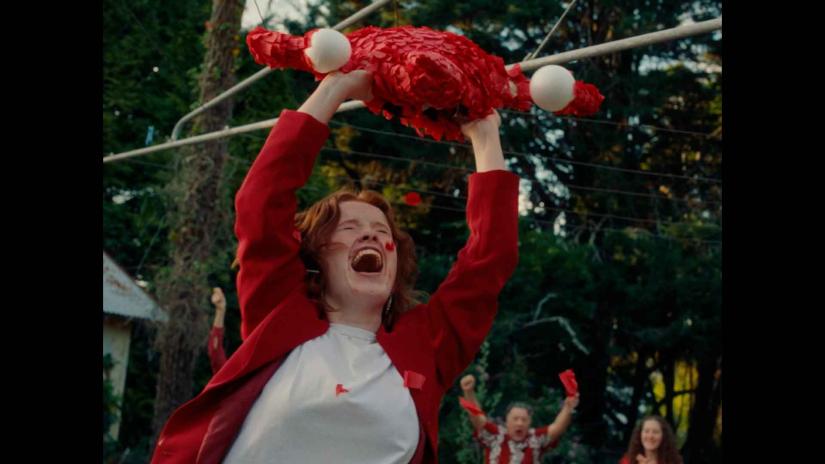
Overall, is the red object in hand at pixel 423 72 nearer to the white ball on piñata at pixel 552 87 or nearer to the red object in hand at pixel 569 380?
the white ball on piñata at pixel 552 87

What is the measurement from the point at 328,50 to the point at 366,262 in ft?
1.65

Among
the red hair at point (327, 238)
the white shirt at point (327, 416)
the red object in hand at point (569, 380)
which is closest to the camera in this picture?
the white shirt at point (327, 416)

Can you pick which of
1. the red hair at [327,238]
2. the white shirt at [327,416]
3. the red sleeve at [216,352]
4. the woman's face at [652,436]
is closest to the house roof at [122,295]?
the red sleeve at [216,352]

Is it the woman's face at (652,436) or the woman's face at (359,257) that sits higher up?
the woman's face at (359,257)

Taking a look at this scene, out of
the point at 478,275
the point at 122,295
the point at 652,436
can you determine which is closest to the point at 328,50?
the point at 478,275

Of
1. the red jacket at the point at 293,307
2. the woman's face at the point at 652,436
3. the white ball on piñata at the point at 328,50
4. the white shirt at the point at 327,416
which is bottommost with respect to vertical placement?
the woman's face at the point at 652,436

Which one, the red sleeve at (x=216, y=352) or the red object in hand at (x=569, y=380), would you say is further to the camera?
the red sleeve at (x=216, y=352)

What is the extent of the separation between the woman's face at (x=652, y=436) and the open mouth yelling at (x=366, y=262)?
300 cm

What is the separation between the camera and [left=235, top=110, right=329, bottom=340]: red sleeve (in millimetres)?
2102

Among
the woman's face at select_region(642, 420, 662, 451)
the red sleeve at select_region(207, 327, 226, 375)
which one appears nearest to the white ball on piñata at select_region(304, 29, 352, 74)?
the woman's face at select_region(642, 420, 662, 451)

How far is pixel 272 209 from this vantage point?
2107mm

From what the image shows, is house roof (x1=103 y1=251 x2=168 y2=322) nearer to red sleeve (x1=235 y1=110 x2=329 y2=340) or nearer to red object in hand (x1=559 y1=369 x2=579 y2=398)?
red object in hand (x1=559 y1=369 x2=579 y2=398)

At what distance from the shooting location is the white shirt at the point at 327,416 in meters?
1.97

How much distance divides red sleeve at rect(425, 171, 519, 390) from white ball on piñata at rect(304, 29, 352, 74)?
1.45ft
